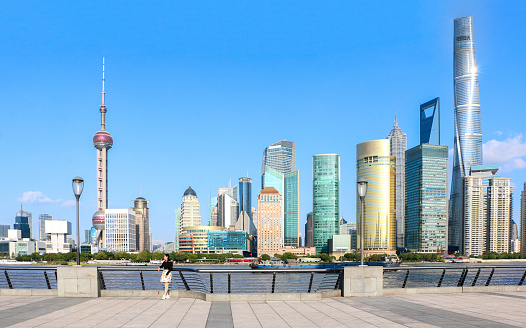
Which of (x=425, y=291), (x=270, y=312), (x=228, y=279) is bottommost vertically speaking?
(x=425, y=291)

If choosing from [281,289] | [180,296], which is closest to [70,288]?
[180,296]

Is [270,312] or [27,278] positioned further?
[27,278]

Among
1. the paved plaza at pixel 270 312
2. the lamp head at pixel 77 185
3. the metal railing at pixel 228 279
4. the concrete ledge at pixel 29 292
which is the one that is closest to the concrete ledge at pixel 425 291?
the paved plaza at pixel 270 312

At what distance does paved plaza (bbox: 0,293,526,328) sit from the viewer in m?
14.4

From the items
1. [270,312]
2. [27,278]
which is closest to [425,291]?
[270,312]

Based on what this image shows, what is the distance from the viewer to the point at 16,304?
18.4 metres

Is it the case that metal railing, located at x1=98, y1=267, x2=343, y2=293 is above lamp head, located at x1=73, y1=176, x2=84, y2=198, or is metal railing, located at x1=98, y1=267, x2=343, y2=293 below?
below

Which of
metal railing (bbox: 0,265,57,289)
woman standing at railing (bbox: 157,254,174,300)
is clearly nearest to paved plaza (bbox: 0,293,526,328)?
woman standing at railing (bbox: 157,254,174,300)

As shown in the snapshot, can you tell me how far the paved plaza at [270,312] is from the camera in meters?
14.4

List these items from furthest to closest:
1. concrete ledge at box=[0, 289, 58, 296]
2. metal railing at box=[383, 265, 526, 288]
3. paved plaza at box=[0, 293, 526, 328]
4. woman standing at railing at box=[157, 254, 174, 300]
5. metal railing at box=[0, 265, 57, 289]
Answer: metal railing at box=[383, 265, 526, 288] < metal railing at box=[0, 265, 57, 289] < concrete ledge at box=[0, 289, 58, 296] < woman standing at railing at box=[157, 254, 174, 300] < paved plaza at box=[0, 293, 526, 328]

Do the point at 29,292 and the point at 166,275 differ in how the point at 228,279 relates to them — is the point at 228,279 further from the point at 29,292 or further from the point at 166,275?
the point at 29,292

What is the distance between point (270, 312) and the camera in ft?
55.1

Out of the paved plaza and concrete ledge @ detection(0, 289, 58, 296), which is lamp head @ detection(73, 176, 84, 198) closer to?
concrete ledge @ detection(0, 289, 58, 296)

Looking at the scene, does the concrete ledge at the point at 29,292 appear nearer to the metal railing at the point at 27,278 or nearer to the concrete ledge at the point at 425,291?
the metal railing at the point at 27,278
